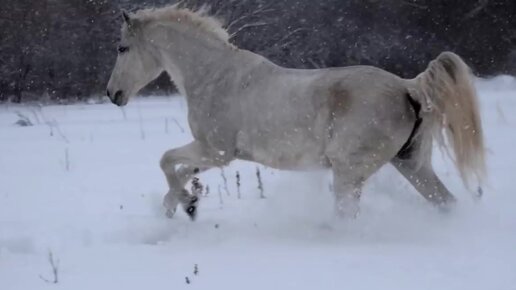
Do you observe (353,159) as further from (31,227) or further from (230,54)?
(31,227)

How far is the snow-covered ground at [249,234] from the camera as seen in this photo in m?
4.36

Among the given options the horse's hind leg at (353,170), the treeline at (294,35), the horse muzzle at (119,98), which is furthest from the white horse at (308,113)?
the treeline at (294,35)

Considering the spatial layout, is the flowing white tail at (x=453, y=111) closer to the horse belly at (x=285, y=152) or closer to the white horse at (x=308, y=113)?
the white horse at (x=308, y=113)

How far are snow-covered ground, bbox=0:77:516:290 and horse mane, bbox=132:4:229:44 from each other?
4.43ft

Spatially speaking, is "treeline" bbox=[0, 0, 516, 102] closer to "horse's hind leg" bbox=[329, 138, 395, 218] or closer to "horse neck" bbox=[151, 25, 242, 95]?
"horse neck" bbox=[151, 25, 242, 95]

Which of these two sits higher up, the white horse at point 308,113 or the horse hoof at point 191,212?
the white horse at point 308,113

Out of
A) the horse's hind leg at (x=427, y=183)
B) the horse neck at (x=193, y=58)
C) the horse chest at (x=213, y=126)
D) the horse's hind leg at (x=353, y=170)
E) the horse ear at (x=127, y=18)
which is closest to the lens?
the horse's hind leg at (x=353, y=170)

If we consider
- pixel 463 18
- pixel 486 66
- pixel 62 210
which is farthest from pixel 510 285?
pixel 463 18

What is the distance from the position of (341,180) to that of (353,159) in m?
0.17

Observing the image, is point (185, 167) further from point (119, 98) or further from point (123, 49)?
point (123, 49)

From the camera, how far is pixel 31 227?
237 inches

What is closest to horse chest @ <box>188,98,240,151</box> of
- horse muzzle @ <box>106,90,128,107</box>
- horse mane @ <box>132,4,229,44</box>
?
horse mane @ <box>132,4,229,44</box>

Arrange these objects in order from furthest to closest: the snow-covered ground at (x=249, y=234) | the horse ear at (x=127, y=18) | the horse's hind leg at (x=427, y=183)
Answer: the horse ear at (x=127, y=18), the horse's hind leg at (x=427, y=183), the snow-covered ground at (x=249, y=234)

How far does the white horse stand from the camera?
559cm
